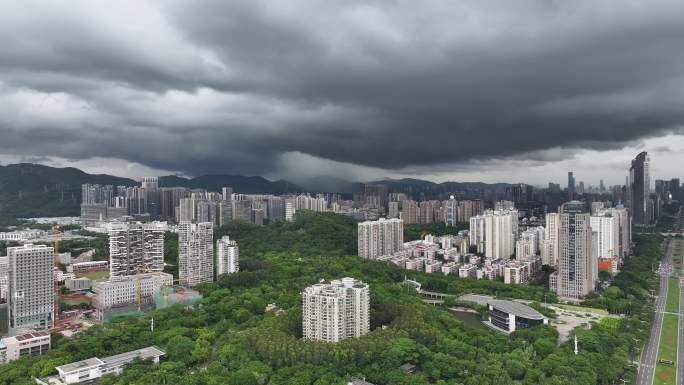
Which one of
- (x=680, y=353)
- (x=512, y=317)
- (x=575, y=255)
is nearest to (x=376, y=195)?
(x=575, y=255)

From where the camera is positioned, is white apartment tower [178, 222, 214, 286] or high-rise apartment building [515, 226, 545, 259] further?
high-rise apartment building [515, 226, 545, 259]

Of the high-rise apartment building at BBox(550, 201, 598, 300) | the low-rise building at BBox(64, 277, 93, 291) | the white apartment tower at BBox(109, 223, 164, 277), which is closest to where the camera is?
A: the low-rise building at BBox(64, 277, 93, 291)

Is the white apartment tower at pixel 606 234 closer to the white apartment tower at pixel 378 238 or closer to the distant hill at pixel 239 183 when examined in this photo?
the white apartment tower at pixel 378 238

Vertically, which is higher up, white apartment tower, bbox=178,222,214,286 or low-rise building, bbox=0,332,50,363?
white apartment tower, bbox=178,222,214,286

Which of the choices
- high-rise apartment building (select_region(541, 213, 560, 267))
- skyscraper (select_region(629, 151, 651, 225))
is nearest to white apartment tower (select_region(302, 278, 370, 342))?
high-rise apartment building (select_region(541, 213, 560, 267))

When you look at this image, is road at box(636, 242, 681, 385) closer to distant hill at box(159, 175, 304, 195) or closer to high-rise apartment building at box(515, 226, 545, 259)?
high-rise apartment building at box(515, 226, 545, 259)

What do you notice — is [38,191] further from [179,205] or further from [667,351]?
[667,351]
